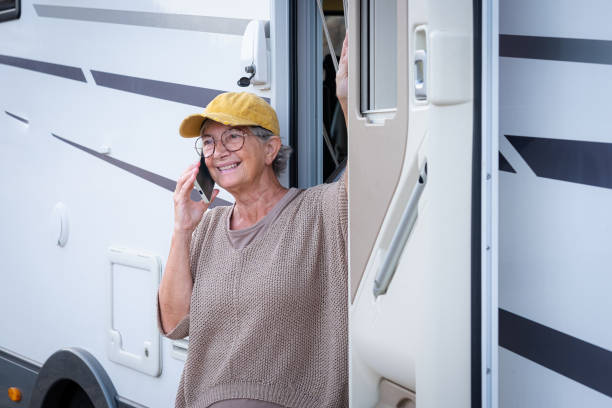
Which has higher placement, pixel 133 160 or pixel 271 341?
pixel 133 160

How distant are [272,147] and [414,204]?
1.07 m

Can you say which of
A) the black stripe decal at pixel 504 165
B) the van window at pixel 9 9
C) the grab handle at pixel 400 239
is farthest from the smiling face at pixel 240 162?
the van window at pixel 9 9

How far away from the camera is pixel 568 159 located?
4.81 feet

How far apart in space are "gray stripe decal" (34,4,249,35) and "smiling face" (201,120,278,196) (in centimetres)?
34

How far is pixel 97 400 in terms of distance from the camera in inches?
127

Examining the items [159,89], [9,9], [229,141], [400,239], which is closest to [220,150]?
[229,141]

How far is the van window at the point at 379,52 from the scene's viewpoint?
1.83 metres

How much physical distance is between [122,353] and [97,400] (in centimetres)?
31

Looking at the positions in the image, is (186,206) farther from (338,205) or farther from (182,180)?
(338,205)

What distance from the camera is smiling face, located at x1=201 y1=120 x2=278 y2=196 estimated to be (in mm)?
2590

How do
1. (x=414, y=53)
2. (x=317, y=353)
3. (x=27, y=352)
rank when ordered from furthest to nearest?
(x=27, y=352), (x=317, y=353), (x=414, y=53)

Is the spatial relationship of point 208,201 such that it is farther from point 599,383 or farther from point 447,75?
point 599,383

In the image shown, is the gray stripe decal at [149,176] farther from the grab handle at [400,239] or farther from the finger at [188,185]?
the grab handle at [400,239]

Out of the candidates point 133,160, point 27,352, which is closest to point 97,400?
point 27,352
